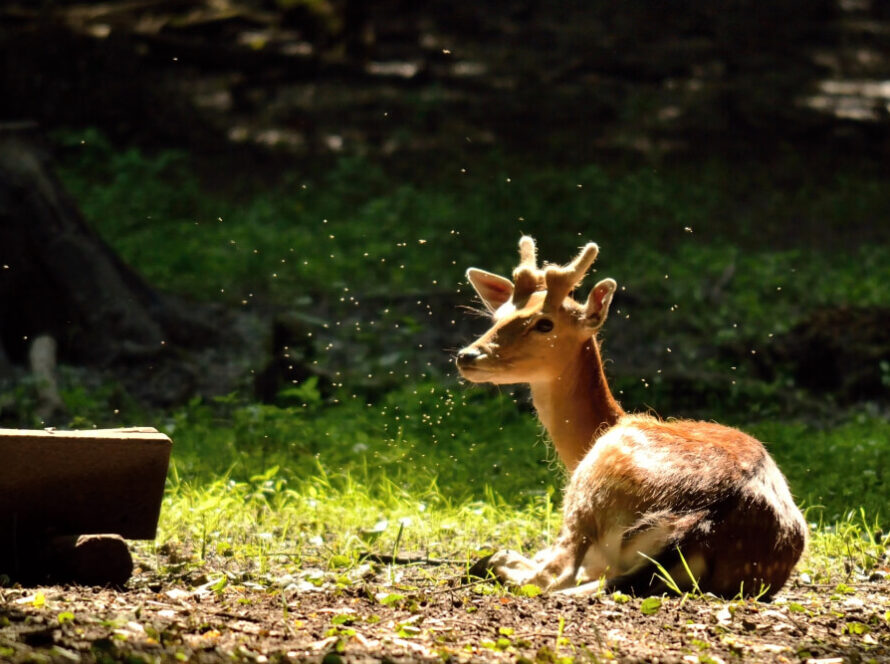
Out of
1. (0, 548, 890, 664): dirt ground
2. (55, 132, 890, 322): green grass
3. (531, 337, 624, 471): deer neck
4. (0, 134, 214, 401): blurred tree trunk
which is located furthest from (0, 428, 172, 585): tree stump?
(55, 132, 890, 322): green grass

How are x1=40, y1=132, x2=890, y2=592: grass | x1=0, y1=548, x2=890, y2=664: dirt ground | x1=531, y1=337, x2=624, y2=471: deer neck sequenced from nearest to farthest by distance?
x1=0, y1=548, x2=890, y2=664: dirt ground → x1=531, y1=337, x2=624, y2=471: deer neck → x1=40, y1=132, x2=890, y2=592: grass

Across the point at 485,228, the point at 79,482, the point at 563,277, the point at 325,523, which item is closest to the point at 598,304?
the point at 563,277

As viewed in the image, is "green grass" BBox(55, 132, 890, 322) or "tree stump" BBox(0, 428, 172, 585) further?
"green grass" BBox(55, 132, 890, 322)

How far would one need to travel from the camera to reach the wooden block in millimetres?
4793

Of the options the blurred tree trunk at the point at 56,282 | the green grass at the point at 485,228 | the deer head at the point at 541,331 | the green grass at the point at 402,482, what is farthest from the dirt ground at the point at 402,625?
the green grass at the point at 485,228

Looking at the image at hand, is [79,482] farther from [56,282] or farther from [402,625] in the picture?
[56,282]

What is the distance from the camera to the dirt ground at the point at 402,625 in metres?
3.78

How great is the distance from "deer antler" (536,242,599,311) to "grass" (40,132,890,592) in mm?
1195

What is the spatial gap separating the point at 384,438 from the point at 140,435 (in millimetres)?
3589

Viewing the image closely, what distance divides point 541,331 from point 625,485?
1057 millimetres

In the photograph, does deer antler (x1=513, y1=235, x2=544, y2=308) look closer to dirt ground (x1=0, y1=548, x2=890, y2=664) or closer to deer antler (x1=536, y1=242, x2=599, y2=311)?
deer antler (x1=536, y1=242, x2=599, y2=311)

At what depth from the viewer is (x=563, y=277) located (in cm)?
580

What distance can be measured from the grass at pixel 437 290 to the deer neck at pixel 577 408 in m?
0.59

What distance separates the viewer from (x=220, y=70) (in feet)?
57.0
